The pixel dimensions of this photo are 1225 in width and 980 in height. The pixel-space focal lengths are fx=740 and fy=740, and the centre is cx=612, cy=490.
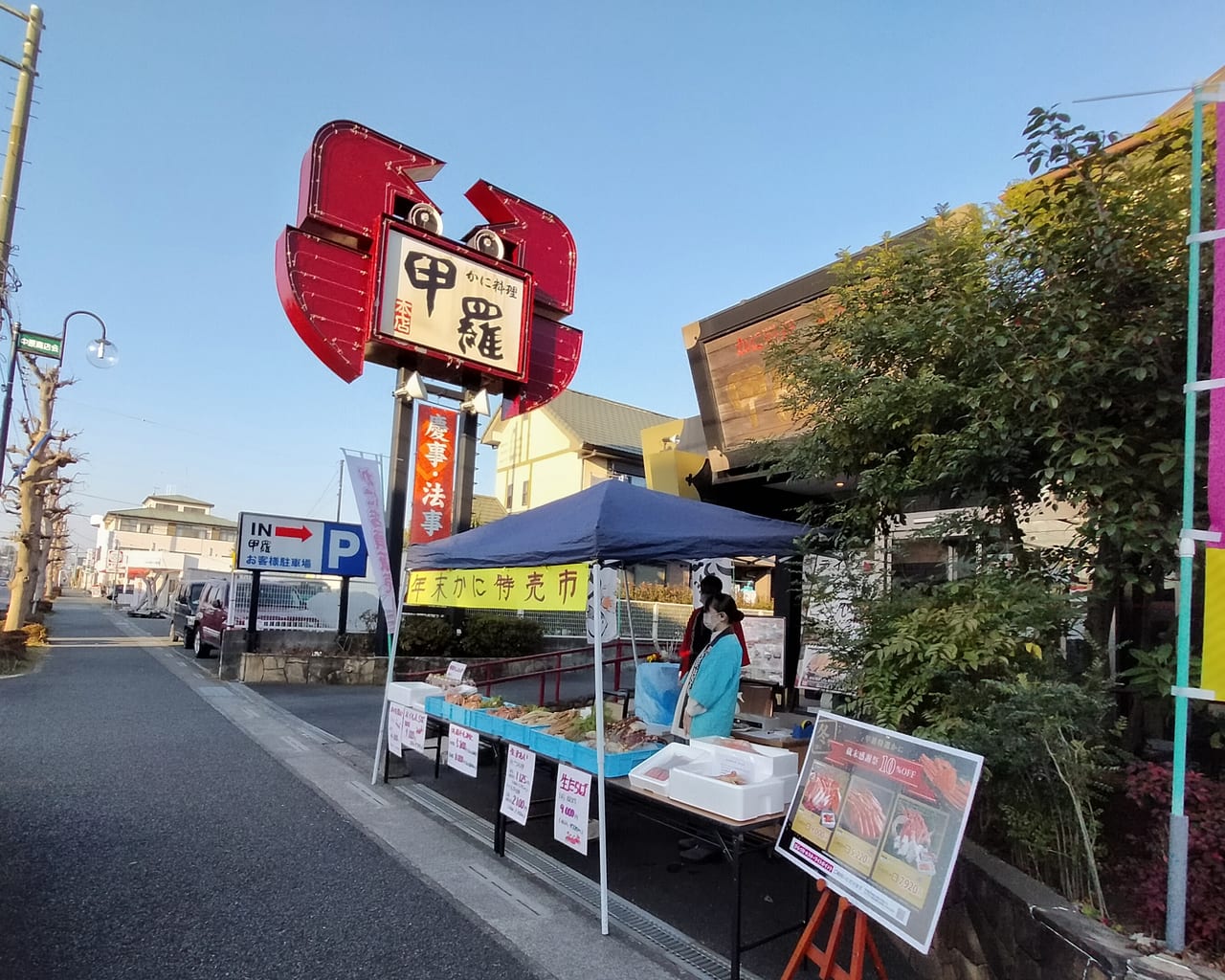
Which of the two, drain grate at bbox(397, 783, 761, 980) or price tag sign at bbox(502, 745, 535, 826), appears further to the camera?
price tag sign at bbox(502, 745, 535, 826)

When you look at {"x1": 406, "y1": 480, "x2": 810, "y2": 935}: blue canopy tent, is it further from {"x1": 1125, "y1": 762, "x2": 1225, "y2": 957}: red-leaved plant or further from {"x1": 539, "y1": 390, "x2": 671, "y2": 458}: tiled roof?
{"x1": 539, "y1": 390, "x2": 671, "y2": 458}: tiled roof

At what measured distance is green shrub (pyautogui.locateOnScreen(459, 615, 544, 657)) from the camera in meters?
15.0

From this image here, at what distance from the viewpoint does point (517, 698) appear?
12.2 meters

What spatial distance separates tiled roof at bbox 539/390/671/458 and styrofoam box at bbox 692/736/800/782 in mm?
23352

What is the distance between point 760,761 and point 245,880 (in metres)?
3.18

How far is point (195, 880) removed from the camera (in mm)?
4418

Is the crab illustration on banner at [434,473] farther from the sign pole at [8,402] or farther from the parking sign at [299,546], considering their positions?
the sign pole at [8,402]

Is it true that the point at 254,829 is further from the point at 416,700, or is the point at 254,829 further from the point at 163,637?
the point at 163,637

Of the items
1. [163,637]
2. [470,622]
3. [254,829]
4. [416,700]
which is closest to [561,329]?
[470,622]

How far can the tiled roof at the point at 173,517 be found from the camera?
2778 inches

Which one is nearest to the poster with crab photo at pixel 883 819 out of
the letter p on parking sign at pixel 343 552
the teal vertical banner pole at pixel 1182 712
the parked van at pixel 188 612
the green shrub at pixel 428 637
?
the teal vertical banner pole at pixel 1182 712

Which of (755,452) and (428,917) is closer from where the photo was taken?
(428,917)

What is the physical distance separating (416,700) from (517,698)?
5759 mm

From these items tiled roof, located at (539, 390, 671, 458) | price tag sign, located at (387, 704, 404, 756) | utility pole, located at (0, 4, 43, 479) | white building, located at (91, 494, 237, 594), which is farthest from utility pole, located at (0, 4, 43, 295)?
white building, located at (91, 494, 237, 594)
